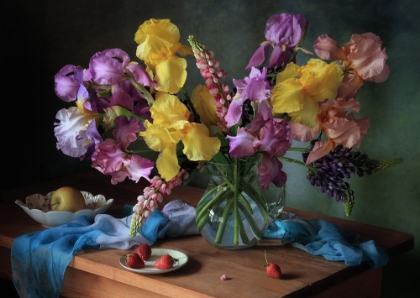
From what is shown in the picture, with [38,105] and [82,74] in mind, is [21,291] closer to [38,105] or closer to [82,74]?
[82,74]

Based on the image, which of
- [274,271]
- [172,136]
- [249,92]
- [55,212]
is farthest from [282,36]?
[55,212]

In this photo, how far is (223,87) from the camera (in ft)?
5.55

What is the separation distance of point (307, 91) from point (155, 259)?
53 centimetres

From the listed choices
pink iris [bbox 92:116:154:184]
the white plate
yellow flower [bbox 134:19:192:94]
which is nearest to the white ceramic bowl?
the white plate

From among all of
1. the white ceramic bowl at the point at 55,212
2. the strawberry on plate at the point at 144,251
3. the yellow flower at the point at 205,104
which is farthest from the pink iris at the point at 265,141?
the white ceramic bowl at the point at 55,212

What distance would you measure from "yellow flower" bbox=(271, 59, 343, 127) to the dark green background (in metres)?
0.63

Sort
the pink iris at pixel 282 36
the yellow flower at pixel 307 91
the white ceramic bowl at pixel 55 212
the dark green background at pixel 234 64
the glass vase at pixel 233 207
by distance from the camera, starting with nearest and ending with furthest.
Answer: the yellow flower at pixel 307 91
the pink iris at pixel 282 36
the glass vase at pixel 233 207
the white ceramic bowl at pixel 55 212
the dark green background at pixel 234 64

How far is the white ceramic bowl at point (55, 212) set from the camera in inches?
79.4

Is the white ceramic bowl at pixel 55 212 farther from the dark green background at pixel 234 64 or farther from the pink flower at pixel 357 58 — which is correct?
the pink flower at pixel 357 58

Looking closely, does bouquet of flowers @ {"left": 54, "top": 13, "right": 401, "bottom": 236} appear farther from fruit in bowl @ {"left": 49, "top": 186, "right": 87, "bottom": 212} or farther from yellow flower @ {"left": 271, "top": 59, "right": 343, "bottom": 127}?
fruit in bowl @ {"left": 49, "top": 186, "right": 87, "bottom": 212}

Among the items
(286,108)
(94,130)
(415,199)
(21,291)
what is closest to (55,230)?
A: (21,291)

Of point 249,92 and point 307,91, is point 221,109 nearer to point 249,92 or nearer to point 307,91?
point 249,92

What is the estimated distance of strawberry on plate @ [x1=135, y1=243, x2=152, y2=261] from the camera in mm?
1766

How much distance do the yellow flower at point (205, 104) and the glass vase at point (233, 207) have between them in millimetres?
110
